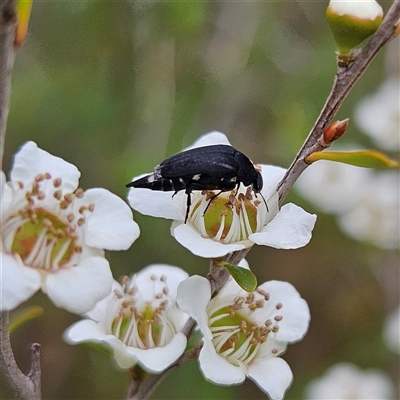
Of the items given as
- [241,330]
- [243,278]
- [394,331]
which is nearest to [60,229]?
[243,278]

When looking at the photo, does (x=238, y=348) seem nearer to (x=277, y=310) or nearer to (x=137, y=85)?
(x=277, y=310)

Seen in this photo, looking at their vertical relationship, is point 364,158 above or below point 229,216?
above

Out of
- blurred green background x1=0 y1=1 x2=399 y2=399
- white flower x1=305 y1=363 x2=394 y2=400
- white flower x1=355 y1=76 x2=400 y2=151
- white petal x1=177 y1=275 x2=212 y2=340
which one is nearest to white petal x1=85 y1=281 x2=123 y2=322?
white petal x1=177 y1=275 x2=212 y2=340

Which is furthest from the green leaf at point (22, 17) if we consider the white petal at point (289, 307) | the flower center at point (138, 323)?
the white petal at point (289, 307)

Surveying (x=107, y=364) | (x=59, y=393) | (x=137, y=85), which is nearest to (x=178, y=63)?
(x=137, y=85)

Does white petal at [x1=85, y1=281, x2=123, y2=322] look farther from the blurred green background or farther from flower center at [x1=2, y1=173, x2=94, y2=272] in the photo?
the blurred green background

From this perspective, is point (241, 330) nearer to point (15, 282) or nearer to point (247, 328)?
point (247, 328)
